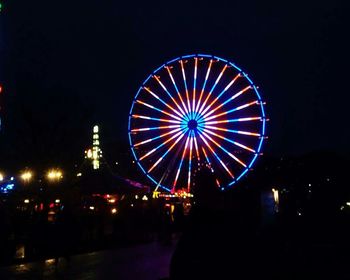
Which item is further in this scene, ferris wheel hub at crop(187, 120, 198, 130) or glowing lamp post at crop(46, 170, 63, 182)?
glowing lamp post at crop(46, 170, 63, 182)

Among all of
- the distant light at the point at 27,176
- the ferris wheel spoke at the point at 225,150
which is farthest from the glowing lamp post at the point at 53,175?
the ferris wheel spoke at the point at 225,150

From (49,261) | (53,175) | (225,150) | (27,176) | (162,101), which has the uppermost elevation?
(162,101)

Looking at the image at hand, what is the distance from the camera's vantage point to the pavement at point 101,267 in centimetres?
1438

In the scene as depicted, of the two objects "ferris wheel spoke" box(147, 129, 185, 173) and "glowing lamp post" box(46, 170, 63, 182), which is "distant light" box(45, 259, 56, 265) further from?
"glowing lamp post" box(46, 170, 63, 182)

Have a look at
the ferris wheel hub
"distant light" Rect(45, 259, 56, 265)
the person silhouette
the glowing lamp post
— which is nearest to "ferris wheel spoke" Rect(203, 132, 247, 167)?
the ferris wheel hub

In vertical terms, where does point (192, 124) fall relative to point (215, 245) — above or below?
above

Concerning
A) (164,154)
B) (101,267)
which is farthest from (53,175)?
(101,267)

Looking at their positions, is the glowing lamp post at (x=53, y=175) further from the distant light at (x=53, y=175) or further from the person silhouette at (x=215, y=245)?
the person silhouette at (x=215, y=245)

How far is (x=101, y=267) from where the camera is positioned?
634 inches

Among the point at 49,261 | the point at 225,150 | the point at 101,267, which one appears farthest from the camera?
the point at 225,150

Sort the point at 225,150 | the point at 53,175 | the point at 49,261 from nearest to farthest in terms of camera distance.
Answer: the point at 49,261
the point at 225,150
the point at 53,175

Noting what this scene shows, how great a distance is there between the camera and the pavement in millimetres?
14375

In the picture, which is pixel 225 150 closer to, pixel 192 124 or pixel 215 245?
pixel 192 124

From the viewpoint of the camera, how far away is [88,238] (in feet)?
79.5
